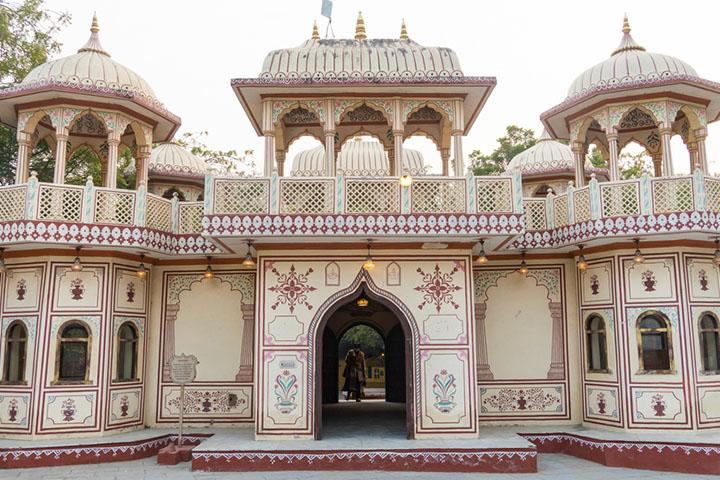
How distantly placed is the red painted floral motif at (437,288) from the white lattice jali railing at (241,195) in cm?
320

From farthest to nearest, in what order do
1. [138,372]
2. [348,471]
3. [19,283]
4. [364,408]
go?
[364,408] → [138,372] → [19,283] → [348,471]

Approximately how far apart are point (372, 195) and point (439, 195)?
3.89 ft

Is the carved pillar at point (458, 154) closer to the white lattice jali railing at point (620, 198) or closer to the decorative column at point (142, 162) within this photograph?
the white lattice jali railing at point (620, 198)

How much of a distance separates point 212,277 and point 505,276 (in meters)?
6.45

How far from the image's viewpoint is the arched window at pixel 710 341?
1141 cm

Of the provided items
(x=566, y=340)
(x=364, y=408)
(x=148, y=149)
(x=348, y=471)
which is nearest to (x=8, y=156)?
(x=148, y=149)

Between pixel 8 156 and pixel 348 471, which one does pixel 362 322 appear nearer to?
pixel 348 471

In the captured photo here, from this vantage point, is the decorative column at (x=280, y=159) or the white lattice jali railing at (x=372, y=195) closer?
the white lattice jali railing at (x=372, y=195)

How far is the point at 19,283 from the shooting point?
38.4 feet

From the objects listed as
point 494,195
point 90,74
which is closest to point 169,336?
point 90,74

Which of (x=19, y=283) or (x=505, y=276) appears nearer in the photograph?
(x=19, y=283)

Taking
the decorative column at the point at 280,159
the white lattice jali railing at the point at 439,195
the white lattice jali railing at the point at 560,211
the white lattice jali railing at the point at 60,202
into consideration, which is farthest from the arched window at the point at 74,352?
the white lattice jali railing at the point at 560,211

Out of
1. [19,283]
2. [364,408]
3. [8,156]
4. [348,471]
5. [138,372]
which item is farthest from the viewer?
[8,156]

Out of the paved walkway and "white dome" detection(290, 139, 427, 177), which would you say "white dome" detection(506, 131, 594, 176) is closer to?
"white dome" detection(290, 139, 427, 177)
